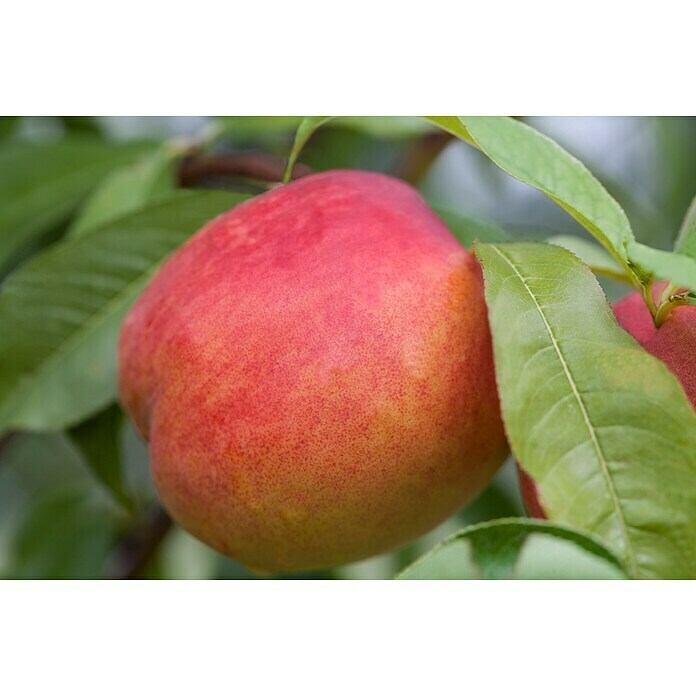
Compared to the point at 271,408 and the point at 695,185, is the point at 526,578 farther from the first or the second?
the point at 695,185

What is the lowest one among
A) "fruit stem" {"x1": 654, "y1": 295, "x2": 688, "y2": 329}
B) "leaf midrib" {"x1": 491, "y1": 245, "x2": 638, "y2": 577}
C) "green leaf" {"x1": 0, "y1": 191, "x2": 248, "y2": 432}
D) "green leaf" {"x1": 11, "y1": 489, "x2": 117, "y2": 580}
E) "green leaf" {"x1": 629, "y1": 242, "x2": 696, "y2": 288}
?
"green leaf" {"x1": 11, "y1": 489, "x2": 117, "y2": 580}

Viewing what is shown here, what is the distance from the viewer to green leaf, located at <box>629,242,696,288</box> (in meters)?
0.38

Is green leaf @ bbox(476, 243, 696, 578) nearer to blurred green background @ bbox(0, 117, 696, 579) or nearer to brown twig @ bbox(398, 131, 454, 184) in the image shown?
blurred green background @ bbox(0, 117, 696, 579)

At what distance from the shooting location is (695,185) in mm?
1200

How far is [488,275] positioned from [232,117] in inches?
17.3

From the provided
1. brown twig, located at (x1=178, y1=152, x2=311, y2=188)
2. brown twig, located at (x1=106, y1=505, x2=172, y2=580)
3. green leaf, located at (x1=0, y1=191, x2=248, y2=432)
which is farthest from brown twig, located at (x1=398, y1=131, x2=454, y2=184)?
brown twig, located at (x1=106, y1=505, x2=172, y2=580)

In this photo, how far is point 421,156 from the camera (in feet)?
3.08

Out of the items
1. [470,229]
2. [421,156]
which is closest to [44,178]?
[421,156]

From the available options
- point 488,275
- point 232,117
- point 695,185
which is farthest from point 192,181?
point 695,185

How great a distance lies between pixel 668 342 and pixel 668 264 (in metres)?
0.08

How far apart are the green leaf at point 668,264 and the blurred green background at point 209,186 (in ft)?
1.13

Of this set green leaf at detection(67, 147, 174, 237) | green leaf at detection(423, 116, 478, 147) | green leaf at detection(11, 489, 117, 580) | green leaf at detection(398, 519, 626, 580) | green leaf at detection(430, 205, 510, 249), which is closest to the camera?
green leaf at detection(398, 519, 626, 580)

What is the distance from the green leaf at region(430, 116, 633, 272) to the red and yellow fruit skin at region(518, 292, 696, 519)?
0.12ft

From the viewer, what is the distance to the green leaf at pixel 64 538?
1.03 meters
